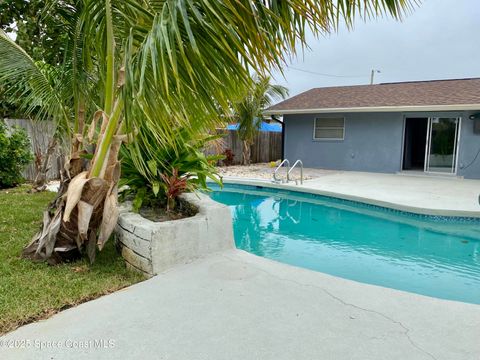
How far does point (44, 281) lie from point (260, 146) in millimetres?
16136

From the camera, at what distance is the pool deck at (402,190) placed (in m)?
8.04

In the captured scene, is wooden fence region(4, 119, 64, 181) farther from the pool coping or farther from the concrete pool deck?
the concrete pool deck

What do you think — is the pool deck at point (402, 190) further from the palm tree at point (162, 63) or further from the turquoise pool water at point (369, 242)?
the palm tree at point (162, 63)

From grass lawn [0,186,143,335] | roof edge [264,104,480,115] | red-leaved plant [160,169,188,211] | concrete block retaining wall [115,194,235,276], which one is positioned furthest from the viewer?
roof edge [264,104,480,115]

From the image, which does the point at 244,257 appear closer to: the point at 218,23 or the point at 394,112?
the point at 218,23

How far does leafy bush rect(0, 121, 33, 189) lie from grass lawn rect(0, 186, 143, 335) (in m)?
4.41

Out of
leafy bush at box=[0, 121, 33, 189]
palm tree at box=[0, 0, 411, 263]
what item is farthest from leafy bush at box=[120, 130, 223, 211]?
leafy bush at box=[0, 121, 33, 189]

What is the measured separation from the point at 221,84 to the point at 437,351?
2302 millimetres

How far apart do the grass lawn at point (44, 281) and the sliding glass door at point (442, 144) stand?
13.0m

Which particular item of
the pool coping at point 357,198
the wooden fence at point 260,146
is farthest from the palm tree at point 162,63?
the wooden fence at point 260,146

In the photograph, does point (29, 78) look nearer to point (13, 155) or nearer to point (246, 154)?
point (13, 155)

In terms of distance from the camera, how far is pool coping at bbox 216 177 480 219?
25.1 ft

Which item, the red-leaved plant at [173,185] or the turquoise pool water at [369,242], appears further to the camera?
the turquoise pool water at [369,242]

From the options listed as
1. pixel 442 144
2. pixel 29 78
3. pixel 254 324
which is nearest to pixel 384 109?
pixel 442 144
